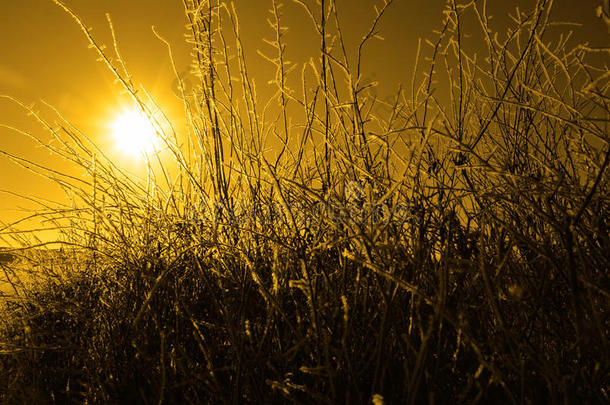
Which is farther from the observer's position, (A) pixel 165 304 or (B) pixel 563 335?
(A) pixel 165 304


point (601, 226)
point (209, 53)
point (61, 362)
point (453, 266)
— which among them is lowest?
point (61, 362)

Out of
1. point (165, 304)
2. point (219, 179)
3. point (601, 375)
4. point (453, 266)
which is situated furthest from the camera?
point (219, 179)

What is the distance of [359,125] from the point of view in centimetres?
80

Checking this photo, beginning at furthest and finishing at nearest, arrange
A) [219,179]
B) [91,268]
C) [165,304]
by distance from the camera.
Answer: [91,268] < [219,179] < [165,304]

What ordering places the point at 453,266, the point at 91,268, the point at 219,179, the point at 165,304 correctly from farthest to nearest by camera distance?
the point at 91,268, the point at 219,179, the point at 165,304, the point at 453,266

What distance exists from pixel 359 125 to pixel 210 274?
617 mm

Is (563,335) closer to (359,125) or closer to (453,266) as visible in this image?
(453,266)

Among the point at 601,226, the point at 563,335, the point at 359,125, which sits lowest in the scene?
the point at 563,335

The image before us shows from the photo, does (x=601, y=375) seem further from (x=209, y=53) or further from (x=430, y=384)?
(x=209, y=53)

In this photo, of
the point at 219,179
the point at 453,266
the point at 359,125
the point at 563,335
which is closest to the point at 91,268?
the point at 219,179

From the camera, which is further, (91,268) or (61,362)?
(91,268)

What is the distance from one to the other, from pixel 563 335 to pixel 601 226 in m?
0.29

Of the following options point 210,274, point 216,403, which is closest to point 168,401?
point 216,403

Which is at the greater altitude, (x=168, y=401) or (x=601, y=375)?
(x=601, y=375)
